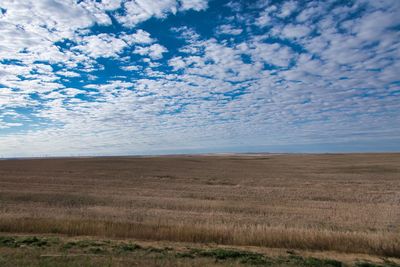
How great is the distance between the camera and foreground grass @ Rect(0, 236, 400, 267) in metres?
9.03

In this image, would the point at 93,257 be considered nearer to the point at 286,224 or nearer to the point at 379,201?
the point at 286,224

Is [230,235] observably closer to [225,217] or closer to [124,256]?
[124,256]

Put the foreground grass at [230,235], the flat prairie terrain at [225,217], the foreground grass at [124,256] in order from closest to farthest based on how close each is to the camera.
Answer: the foreground grass at [124,256], the foreground grass at [230,235], the flat prairie terrain at [225,217]

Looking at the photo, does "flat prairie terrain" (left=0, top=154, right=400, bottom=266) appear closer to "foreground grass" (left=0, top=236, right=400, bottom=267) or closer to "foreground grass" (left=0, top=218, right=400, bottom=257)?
"foreground grass" (left=0, top=218, right=400, bottom=257)

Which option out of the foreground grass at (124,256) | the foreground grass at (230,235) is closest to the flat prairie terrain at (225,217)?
the foreground grass at (230,235)

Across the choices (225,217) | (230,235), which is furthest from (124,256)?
(225,217)

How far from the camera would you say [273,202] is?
80.5ft

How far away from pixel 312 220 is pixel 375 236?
541 cm

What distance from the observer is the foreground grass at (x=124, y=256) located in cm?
903

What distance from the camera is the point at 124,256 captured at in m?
9.91

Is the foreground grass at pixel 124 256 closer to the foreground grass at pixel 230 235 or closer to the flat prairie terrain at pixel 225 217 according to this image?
the foreground grass at pixel 230 235

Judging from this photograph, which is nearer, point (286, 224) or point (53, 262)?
point (53, 262)

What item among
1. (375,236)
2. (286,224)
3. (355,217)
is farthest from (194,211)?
(375,236)

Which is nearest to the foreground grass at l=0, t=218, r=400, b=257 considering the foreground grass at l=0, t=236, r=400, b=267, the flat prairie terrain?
the flat prairie terrain
